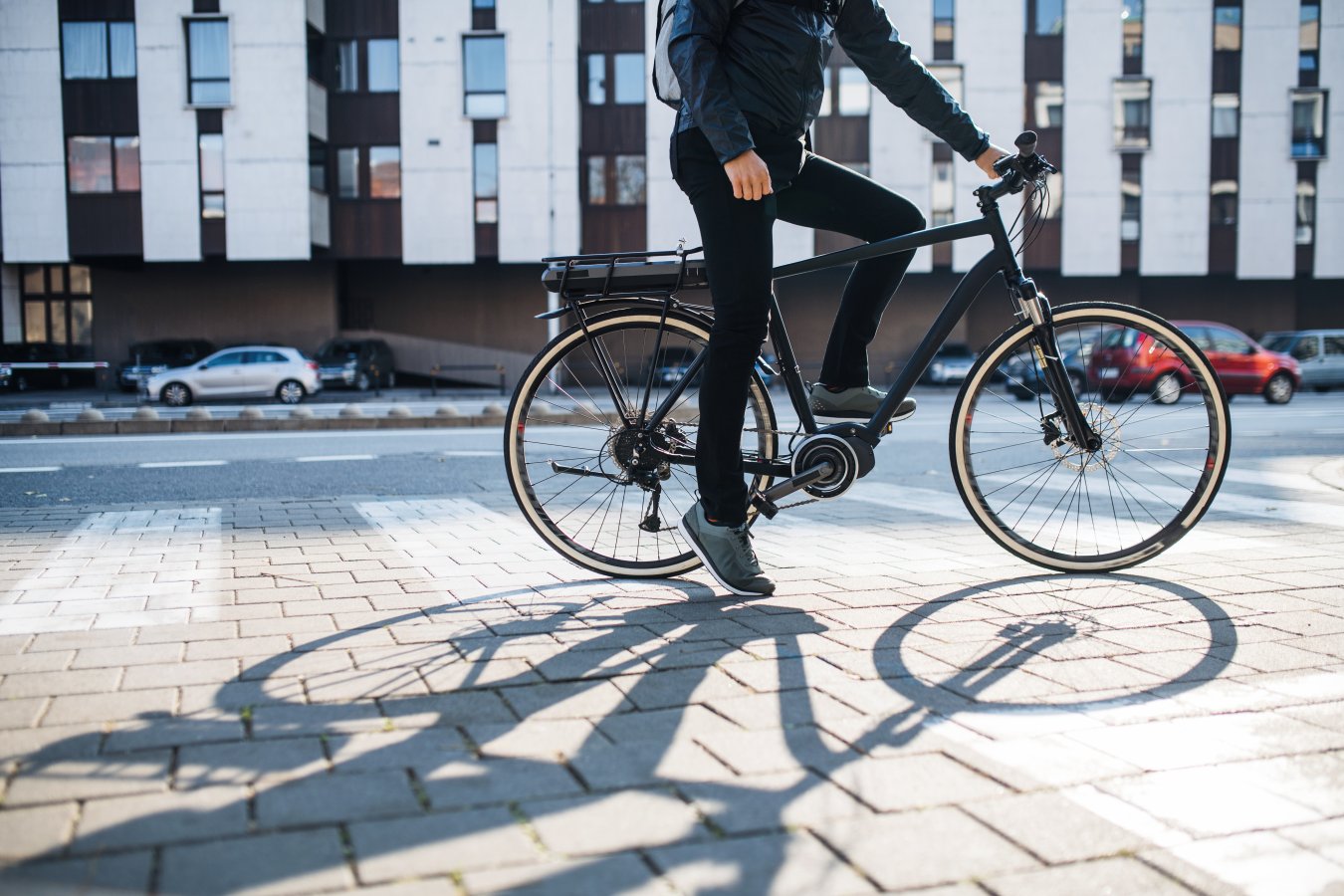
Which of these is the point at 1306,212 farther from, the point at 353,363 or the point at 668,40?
the point at 668,40

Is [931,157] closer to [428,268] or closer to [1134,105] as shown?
[1134,105]

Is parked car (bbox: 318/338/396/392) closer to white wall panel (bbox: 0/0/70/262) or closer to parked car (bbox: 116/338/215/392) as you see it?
parked car (bbox: 116/338/215/392)

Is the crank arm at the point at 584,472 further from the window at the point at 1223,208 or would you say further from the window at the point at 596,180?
the window at the point at 1223,208

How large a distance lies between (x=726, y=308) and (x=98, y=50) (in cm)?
3750

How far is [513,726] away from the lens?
2580 millimetres

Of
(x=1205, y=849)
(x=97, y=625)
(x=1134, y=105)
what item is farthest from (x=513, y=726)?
(x=1134, y=105)

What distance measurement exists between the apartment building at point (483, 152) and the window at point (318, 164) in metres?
0.08

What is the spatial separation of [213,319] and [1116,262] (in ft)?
94.9

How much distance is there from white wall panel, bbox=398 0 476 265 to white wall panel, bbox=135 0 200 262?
6133 millimetres

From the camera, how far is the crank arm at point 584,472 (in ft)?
14.2

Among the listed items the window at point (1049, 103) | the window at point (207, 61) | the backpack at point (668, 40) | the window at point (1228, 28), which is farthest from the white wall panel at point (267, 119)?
the backpack at point (668, 40)

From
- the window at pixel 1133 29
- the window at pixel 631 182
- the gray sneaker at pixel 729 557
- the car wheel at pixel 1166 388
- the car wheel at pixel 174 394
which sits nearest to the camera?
the gray sneaker at pixel 729 557

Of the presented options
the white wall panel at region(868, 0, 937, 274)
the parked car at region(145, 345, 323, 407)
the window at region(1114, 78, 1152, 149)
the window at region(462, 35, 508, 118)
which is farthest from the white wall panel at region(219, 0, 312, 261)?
the window at region(1114, 78, 1152, 149)

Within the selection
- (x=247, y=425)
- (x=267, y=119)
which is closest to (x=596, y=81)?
(x=267, y=119)
